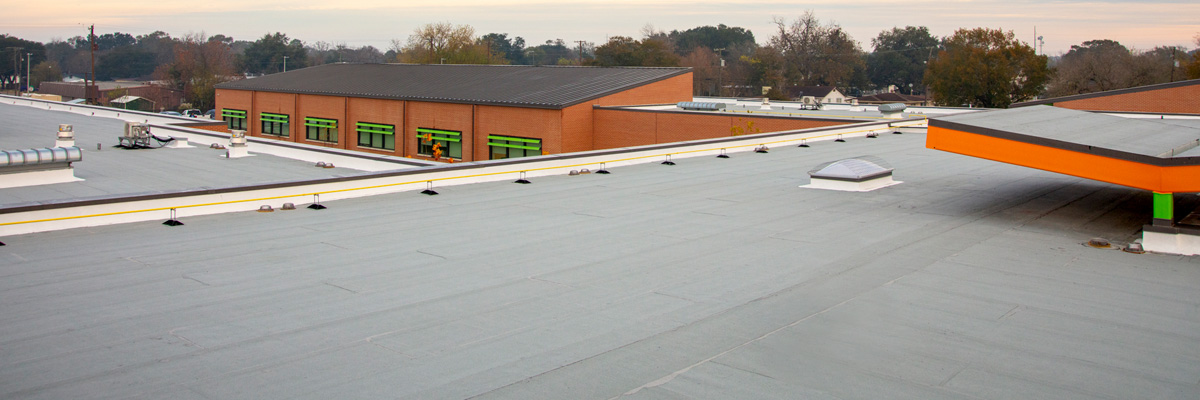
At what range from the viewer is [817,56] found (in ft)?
356

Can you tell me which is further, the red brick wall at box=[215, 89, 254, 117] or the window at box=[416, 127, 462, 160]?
the red brick wall at box=[215, 89, 254, 117]

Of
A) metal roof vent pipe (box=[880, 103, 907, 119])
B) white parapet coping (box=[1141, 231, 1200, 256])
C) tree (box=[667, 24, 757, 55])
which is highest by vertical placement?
A: tree (box=[667, 24, 757, 55])

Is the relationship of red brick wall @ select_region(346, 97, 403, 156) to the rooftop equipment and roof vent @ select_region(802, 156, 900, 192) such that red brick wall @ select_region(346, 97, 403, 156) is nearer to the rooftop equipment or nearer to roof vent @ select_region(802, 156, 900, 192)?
the rooftop equipment

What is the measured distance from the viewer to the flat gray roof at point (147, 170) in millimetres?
17078

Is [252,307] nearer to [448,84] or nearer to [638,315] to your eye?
[638,315]

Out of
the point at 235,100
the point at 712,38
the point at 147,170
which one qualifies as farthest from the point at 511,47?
the point at 147,170

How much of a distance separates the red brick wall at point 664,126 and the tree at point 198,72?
229 feet

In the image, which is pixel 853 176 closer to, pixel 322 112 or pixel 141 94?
pixel 322 112

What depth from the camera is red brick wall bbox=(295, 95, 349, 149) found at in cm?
4975

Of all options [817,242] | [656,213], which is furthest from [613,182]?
[817,242]

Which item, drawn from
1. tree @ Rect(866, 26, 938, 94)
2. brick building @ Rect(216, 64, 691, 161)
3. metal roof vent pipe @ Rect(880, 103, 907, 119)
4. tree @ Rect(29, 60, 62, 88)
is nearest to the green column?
metal roof vent pipe @ Rect(880, 103, 907, 119)

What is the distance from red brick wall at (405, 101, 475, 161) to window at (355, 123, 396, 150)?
1531 mm

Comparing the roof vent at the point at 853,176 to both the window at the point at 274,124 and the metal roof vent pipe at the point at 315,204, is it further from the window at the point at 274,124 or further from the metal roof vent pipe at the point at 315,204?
the window at the point at 274,124

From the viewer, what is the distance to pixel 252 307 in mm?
7078
